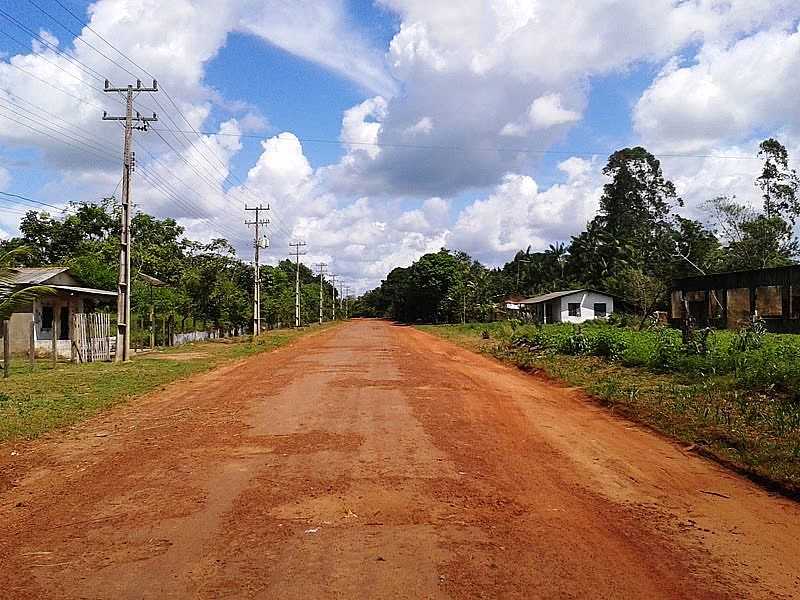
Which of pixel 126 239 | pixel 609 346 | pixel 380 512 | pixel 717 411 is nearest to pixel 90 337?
pixel 126 239

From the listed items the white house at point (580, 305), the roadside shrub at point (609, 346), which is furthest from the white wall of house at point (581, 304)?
the roadside shrub at point (609, 346)

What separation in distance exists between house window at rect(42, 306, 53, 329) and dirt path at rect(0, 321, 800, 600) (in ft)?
62.0

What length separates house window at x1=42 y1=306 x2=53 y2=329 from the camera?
28.6m

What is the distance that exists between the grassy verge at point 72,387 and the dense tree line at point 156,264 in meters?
8.11

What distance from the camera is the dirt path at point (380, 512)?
15.8ft

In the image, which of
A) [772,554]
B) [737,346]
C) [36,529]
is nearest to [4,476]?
[36,529]

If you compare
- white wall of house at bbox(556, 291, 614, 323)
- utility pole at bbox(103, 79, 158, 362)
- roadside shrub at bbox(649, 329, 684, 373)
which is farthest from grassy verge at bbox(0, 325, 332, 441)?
white wall of house at bbox(556, 291, 614, 323)

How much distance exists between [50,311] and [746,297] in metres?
32.2

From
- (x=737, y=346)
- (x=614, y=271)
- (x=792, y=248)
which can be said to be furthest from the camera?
(x=614, y=271)

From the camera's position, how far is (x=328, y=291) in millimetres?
114875

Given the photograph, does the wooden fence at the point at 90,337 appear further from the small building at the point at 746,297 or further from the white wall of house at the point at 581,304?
the white wall of house at the point at 581,304

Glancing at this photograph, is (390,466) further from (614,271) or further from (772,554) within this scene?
(614,271)

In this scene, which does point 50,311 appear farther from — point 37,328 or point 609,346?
point 609,346

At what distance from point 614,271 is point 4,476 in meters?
63.0
